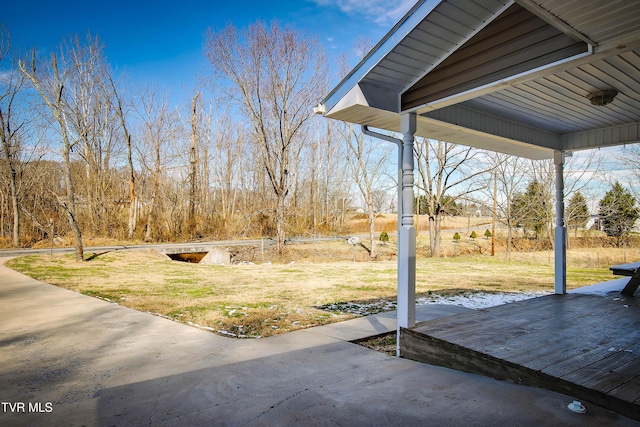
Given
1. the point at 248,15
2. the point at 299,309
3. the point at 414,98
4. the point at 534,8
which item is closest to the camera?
the point at 534,8

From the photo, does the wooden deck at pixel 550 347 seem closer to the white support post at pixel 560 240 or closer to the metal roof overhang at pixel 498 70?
the white support post at pixel 560 240

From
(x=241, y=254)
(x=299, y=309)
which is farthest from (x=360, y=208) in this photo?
(x=299, y=309)

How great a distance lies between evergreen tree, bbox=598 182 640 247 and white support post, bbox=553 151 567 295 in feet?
52.6

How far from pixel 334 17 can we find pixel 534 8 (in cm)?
1559

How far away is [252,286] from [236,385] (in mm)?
5233

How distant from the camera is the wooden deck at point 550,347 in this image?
2465 mm

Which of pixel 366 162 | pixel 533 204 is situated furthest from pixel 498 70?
pixel 533 204

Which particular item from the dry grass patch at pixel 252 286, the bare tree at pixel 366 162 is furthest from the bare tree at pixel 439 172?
the dry grass patch at pixel 252 286

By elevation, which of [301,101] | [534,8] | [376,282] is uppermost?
[301,101]

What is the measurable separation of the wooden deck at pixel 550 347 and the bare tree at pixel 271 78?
1167cm

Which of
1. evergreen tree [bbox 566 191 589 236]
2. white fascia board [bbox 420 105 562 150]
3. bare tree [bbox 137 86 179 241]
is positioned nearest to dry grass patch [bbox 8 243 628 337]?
white fascia board [bbox 420 105 562 150]

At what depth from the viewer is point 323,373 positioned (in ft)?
10.2

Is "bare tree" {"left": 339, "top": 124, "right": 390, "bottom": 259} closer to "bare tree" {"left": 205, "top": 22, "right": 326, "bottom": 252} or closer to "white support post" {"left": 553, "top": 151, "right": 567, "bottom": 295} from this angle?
"bare tree" {"left": 205, "top": 22, "right": 326, "bottom": 252}

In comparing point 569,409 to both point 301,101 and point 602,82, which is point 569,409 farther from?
point 301,101
